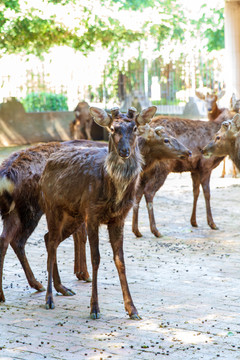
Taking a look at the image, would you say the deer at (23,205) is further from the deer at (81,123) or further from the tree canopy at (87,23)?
the deer at (81,123)

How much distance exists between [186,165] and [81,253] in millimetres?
3485

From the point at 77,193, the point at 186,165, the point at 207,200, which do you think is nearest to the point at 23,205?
the point at 77,193

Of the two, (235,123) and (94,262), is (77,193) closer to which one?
(94,262)

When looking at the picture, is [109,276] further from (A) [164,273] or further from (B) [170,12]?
(B) [170,12]

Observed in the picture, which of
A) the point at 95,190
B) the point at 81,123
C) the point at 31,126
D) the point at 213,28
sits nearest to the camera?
the point at 95,190

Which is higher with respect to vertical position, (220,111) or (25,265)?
(220,111)

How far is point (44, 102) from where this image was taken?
22844 mm

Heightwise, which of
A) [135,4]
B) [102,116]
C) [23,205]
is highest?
[135,4]

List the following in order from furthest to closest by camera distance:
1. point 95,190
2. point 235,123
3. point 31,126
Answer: point 31,126, point 235,123, point 95,190

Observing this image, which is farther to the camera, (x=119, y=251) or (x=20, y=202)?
(x=20, y=202)

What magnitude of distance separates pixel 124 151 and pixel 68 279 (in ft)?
6.92

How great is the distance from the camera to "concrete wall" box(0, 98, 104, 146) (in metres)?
21.4

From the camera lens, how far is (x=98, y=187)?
5613 mm

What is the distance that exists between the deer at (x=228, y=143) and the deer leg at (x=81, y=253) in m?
2.72
